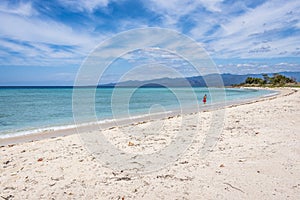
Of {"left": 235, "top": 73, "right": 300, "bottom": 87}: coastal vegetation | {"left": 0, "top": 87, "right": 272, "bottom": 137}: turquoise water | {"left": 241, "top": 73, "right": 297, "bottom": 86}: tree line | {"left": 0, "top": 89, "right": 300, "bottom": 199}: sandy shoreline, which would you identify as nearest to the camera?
{"left": 0, "top": 89, "right": 300, "bottom": 199}: sandy shoreline

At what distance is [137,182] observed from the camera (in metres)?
4.03

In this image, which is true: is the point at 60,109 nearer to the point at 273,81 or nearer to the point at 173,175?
the point at 173,175

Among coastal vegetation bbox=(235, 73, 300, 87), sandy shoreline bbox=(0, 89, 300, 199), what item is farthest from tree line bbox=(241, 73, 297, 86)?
sandy shoreline bbox=(0, 89, 300, 199)

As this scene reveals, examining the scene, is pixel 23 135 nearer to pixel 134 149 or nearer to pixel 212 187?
pixel 134 149

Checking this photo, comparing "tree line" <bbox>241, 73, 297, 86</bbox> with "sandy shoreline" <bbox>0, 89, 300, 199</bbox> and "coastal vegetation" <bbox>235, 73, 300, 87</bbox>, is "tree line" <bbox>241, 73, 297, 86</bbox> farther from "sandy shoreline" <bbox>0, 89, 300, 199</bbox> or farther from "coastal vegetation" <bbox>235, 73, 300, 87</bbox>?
"sandy shoreline" <bbox>0, 89, 300, 199</bbox>

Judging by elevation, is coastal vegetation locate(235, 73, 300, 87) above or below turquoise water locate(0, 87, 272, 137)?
above

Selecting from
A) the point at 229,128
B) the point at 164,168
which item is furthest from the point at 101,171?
the point at 229,128

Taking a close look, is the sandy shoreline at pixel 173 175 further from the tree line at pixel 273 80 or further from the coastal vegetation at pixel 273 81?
the tree line at pixel 273 80

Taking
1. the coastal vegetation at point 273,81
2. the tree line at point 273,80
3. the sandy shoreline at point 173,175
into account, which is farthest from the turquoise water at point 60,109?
the tree line at point 273,80

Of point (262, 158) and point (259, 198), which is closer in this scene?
point (259, 198)

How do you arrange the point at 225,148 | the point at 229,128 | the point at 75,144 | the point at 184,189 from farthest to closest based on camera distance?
the point at 229,128
the point at 75,144
the point at 225,148
the point at 184,189

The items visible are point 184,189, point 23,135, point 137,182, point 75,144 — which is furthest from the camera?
point 23,135

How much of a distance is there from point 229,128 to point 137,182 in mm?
5618

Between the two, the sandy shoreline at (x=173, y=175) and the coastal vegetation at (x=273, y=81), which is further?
the coastal vegetation at (x=273, y=81)
